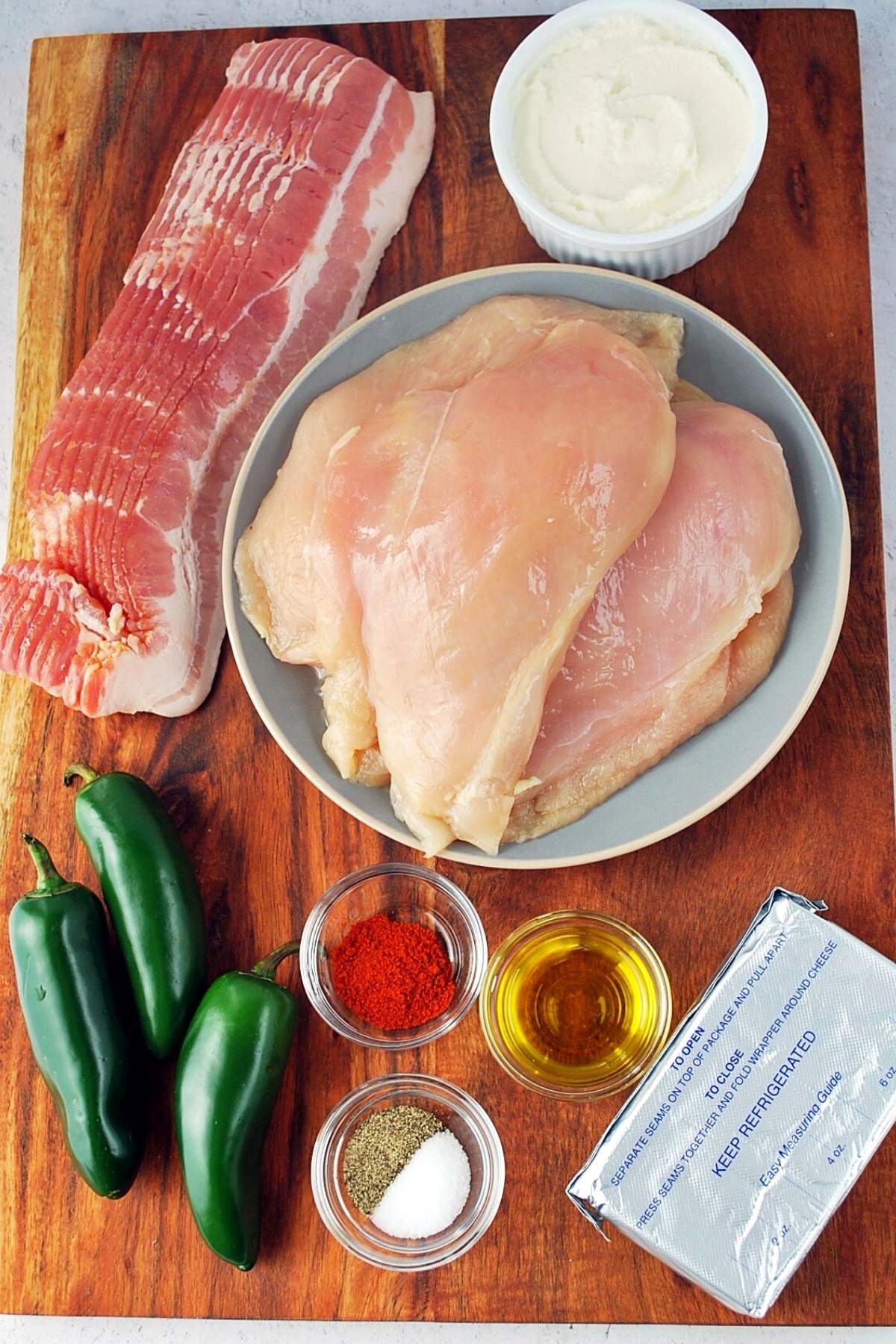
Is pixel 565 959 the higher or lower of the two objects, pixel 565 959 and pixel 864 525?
the lower

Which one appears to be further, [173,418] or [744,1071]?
[173,418]

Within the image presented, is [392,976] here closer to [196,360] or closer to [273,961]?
[273,961]

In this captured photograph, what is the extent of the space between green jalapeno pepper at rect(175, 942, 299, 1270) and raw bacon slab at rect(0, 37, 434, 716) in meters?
0.47

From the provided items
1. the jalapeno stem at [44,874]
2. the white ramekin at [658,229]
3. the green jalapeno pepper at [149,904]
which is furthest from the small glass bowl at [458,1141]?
the white ramekin at [658,229]

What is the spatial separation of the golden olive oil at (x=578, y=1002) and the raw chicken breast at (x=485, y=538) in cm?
27

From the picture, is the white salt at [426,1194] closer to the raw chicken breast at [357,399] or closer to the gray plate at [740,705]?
the gray plate at [740,705]

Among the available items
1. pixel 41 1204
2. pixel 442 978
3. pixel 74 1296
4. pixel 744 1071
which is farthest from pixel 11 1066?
pixel 744 1071

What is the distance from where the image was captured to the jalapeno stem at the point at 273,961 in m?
1.79

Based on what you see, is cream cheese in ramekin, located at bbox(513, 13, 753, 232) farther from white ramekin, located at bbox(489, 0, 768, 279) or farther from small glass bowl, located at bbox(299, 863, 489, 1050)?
small glass bowl, located at bbox(299, 863, 489, 1050)

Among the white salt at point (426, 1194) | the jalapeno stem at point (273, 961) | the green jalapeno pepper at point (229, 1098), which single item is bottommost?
the white salt at point (426, 1194)

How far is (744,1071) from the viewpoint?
5.46ft

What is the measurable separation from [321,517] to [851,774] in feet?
2.80

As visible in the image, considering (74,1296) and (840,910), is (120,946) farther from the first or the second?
(840,910)

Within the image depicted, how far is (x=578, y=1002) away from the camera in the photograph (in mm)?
1857
